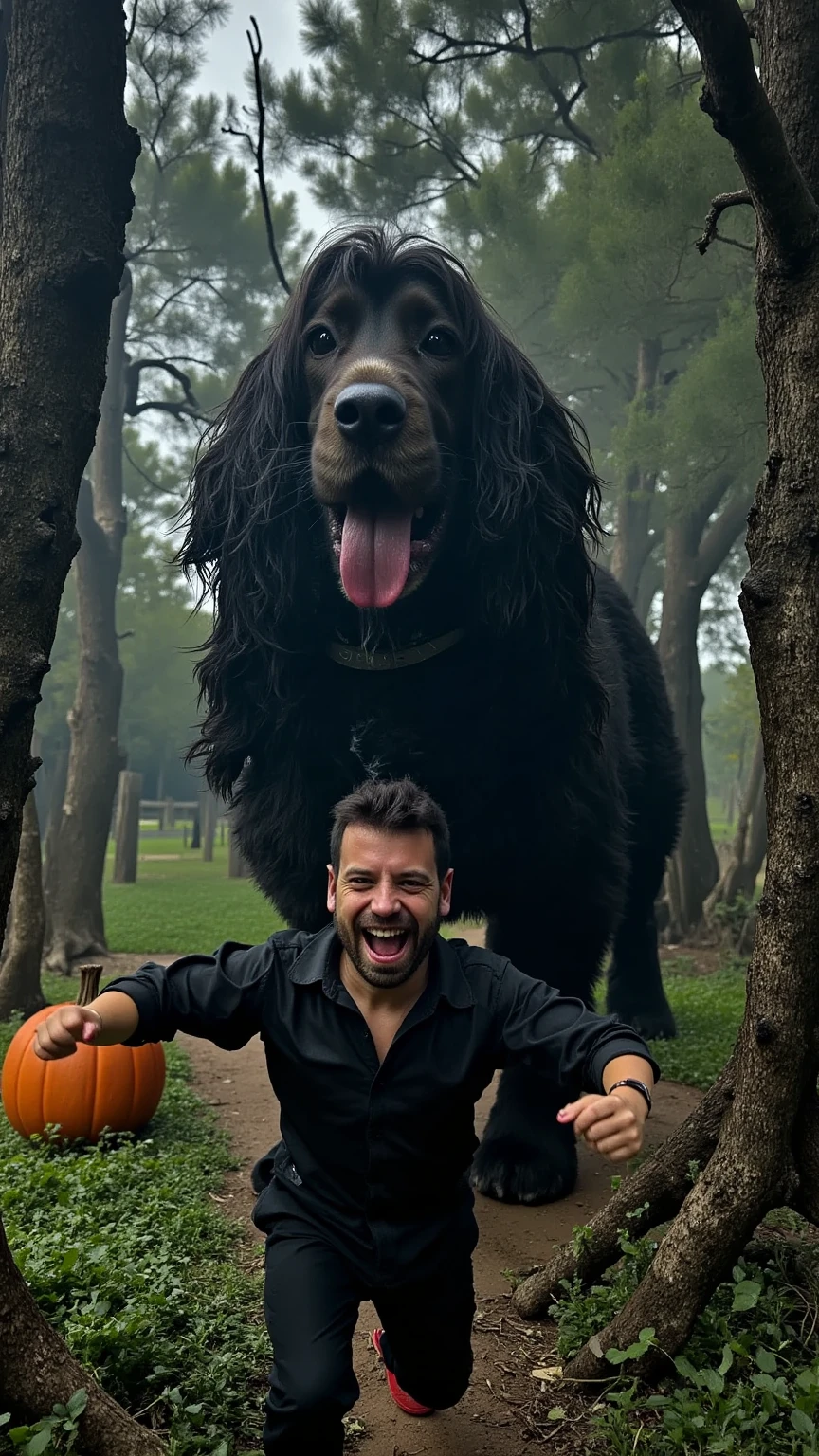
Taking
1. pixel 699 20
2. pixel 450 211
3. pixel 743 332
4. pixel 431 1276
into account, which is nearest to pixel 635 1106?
pixel 431 1276

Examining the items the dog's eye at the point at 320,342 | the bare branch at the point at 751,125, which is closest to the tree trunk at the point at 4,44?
the dog's eye at the point at 320,342

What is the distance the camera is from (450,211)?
1079 cm

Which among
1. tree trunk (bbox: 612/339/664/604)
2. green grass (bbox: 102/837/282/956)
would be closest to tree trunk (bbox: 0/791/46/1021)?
green grass (bbox: 102/837/282/956)

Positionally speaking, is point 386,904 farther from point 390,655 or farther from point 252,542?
point 252,542

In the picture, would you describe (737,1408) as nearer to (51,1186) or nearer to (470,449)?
(51,1186)

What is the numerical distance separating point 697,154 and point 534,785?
589cm

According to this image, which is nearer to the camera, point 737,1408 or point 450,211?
point 737,1408

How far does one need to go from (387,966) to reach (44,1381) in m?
0.94

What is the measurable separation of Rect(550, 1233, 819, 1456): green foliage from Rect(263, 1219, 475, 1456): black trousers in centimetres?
34

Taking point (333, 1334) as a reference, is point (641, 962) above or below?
above

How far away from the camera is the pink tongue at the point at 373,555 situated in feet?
10.2

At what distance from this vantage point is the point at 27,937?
6.18 metres

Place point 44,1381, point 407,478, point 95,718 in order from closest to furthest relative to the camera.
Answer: point 44,1381
point 407,478
point 95,718

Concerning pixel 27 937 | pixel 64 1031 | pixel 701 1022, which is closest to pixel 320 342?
pixel 64 1031
